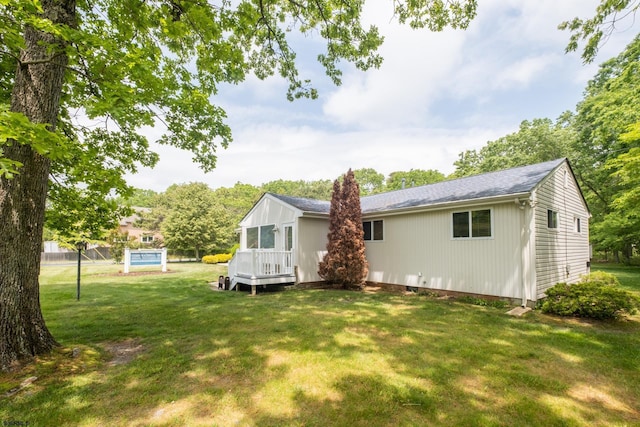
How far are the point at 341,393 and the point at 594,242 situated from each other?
26.3 metres

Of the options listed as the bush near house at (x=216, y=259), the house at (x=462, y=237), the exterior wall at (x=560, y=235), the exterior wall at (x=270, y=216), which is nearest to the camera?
the house at (x=462, y=237)

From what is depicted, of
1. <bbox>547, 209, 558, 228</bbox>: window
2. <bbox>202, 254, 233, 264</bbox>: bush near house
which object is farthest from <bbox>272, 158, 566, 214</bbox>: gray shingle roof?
<bbox>202, 254, 233, 264</bbox>: bush near house

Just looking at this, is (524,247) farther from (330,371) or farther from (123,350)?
(123,350)

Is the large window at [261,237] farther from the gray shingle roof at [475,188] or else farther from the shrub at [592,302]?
the shrub at [592,302]

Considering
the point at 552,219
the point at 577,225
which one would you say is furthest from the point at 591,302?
the point at 577,225

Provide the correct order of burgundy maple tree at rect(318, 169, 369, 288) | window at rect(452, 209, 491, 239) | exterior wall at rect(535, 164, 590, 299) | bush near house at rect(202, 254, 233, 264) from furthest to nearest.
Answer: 1. bush near house at rect(202, 254, 233, 264)
2. burgundy maple tree at rect(318, 169, 369, 288)
3. window at rect(452, 209, 491, 239)
4. exterior wall at rect(535, 164, 590, 299)

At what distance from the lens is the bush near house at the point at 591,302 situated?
6.25m

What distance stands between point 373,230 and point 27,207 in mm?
9712

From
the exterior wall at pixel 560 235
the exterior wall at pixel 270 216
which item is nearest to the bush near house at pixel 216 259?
the exterior wall at pixel 270 216

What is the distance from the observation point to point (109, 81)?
13.2 ft

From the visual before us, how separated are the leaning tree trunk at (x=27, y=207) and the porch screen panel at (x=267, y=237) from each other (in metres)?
8.33

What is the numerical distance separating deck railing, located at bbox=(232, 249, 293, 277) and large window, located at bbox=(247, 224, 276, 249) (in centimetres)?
144

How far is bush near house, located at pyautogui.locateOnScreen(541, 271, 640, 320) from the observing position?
625 cm

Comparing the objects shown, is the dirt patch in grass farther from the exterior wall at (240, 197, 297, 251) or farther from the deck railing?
the exterior wall at (240, 197, 297, 251)
